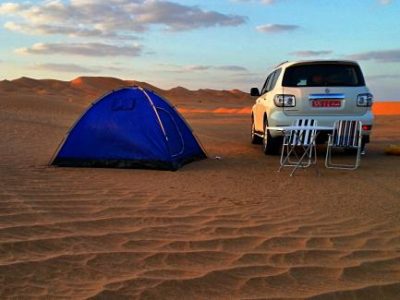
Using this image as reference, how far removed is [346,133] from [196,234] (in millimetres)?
5205

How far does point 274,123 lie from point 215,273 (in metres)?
6.31

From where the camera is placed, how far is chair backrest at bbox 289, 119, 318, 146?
895 centimetres

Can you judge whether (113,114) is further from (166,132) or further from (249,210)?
(249,210)

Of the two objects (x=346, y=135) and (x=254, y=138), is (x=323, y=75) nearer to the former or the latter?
(x=346, y=135)

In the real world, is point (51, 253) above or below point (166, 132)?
below

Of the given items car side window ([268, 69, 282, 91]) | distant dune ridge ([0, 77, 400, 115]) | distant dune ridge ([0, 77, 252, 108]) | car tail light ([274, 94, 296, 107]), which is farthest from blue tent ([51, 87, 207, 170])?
distant dune ridge ([0, 77, 252, 108])

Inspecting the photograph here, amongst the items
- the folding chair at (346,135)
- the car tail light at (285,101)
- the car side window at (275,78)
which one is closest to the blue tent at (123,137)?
the car tail light at (285,101)

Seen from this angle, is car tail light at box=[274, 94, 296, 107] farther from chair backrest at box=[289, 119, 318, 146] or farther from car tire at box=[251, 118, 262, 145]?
car tire at box=[251, 118, 262, 145]

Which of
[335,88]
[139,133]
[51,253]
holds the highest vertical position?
[335,88]

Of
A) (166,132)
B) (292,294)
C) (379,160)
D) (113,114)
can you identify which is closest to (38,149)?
(113,114)

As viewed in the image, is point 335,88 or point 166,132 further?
point 335,88

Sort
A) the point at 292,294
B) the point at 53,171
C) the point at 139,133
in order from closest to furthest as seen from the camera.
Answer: the point at 292,294 → the point at 53,171 → the point at 139,133

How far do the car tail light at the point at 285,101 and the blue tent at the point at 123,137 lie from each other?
1.99 metres

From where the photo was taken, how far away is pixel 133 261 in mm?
4262
